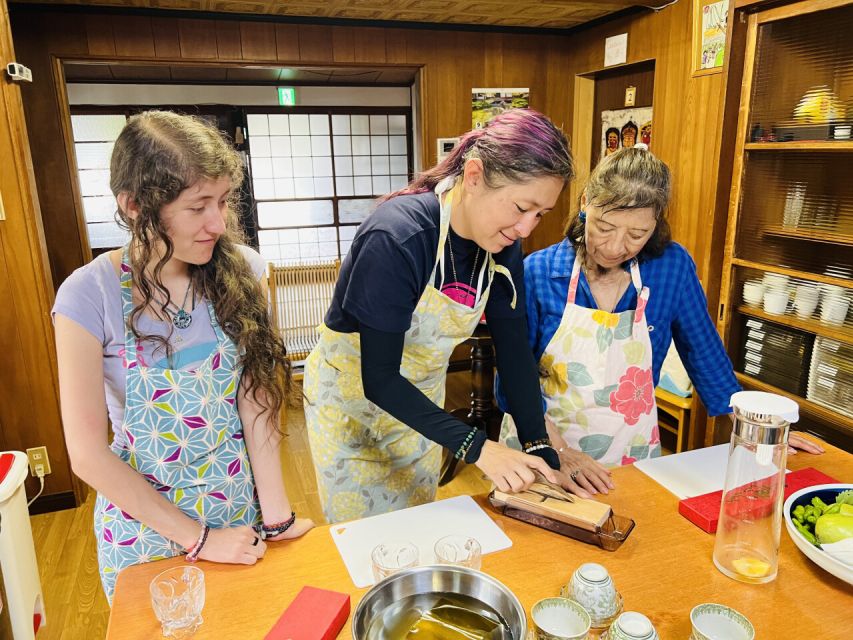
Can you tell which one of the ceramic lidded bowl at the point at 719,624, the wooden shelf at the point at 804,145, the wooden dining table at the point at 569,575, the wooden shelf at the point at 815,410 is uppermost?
the wooden shelf at the point at 804,145

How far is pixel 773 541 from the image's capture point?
3.22ft

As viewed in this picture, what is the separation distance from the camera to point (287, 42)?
3682 mm

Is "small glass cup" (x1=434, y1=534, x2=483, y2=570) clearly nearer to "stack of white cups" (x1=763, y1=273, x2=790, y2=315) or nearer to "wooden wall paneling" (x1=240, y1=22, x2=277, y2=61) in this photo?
"stack of white cups" (x1=763, y1=273, x2=790, y2=315)

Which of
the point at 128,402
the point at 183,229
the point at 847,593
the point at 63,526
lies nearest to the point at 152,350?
the point at 128,402

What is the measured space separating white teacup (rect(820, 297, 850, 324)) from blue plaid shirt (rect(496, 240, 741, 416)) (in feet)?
3.06

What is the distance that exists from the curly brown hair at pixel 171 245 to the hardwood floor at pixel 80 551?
152 cm

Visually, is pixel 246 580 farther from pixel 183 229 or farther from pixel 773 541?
pixel 773 541

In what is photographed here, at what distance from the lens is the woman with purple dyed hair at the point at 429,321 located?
1.15 m

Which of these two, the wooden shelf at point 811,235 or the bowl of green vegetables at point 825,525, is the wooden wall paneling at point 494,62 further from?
the bowl of green vegetables at point 825,525

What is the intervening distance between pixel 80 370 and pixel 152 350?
4.7 inches

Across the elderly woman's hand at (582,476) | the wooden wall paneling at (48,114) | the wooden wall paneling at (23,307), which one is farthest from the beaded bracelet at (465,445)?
the wooden wall paneling at (48,114)

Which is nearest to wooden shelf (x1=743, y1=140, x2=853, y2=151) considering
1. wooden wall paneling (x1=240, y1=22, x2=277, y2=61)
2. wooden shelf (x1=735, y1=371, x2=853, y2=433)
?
wooden shelf (x1=735, y1=371, x2=853, y2=433)

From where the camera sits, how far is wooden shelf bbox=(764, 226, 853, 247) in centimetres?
211

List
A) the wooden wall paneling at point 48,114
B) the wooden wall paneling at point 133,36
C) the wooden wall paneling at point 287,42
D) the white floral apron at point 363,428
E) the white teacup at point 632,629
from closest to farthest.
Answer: the white teacup at point 632,629
the white floral apron at point 363,428
the wooden wall paneling at point 48,114
the wooden wall paneling at point 133,36
the wooden wall paneling at point 287,42
